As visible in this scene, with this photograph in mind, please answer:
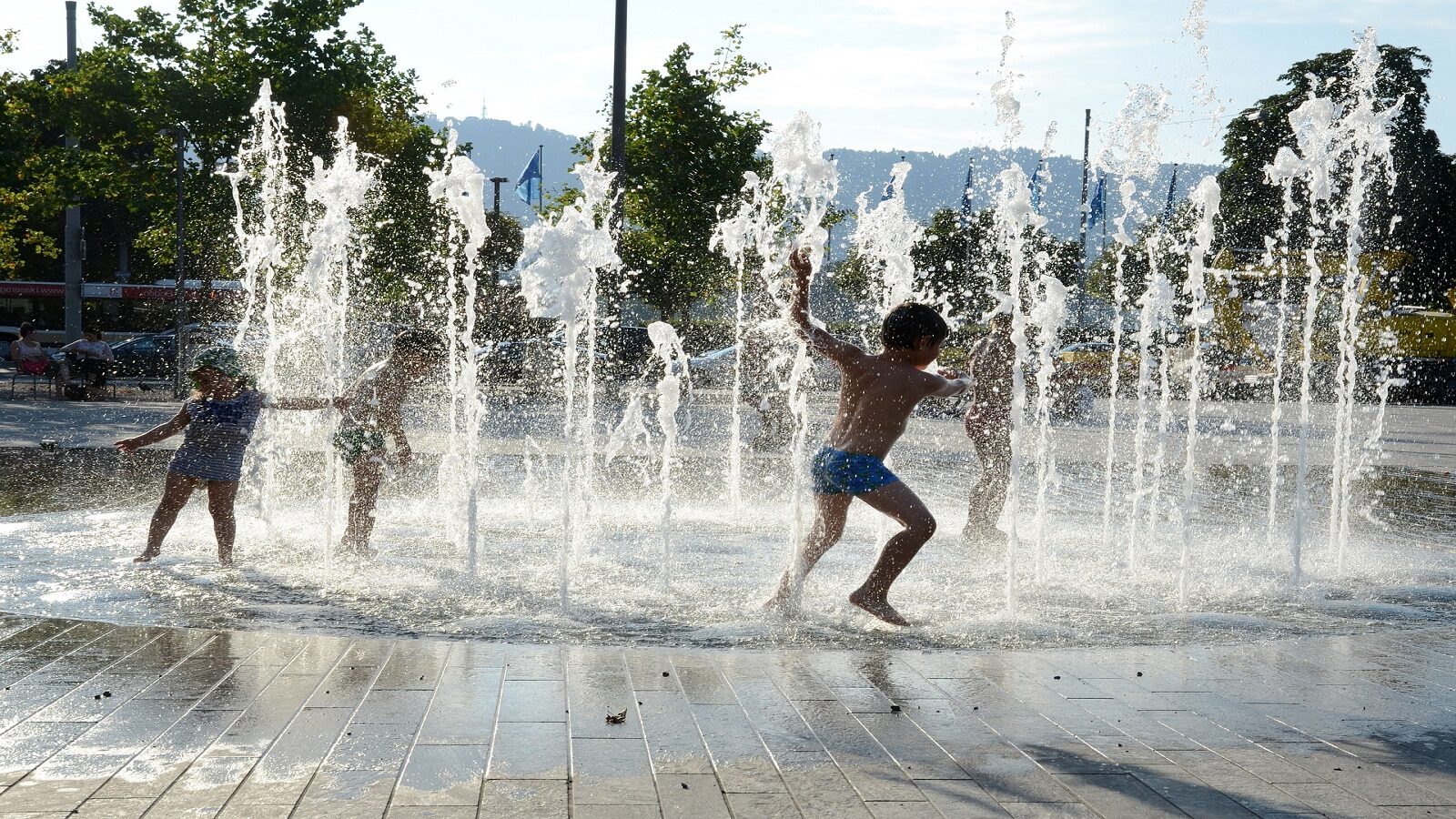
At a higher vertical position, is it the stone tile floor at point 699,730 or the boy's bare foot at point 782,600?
the boy's bare foot at point 782,600

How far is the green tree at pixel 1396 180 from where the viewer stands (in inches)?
1558

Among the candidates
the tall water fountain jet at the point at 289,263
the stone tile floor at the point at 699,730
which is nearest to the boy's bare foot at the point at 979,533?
the stone tile floor at the point at 699,730

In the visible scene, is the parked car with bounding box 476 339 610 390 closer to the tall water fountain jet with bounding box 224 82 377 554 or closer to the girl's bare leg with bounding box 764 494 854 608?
the tall water fountain jet with bounding box 224 82 377 554

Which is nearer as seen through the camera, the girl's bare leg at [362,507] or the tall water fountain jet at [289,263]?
the girl's bare leg at [362,507]

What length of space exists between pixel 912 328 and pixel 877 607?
1225mm

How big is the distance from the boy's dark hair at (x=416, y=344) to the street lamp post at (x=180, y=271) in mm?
18196

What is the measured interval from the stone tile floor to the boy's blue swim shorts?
0.86 metres

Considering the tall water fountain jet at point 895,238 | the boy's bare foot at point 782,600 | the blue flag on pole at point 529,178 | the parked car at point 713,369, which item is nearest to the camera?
the boy's bare foot at point 782,600

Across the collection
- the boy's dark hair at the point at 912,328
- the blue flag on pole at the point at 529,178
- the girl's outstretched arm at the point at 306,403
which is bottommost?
the girl's outstretched arm at the point at 306,403

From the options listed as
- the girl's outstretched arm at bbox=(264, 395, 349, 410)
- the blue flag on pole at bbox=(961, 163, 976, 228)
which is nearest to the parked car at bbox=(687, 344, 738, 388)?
the blue flag on pole at bbox=(961, 163, 976, 228)

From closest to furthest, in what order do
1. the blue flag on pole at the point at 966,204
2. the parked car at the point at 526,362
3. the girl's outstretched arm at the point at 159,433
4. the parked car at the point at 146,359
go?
the girl's outstretched arm at the point at 159,433 < the parked car at the point at 146,359 < the parked car at the point at 526,362 < the blue flag on pole at the point at 966,204

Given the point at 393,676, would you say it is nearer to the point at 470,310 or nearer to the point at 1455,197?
the point at 470,310

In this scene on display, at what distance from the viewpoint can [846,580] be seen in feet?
22.8

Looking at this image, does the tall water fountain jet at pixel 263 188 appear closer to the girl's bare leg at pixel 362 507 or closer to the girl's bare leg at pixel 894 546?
the girl's bare leg at pixel 362 507
